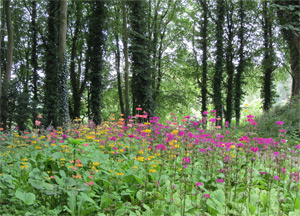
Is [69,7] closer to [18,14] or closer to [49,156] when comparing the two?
[18,14]

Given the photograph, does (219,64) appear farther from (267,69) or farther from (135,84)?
(135,84)

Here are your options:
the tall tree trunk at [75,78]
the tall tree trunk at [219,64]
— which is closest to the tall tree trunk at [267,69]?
the tall tree trunk at [219,64]

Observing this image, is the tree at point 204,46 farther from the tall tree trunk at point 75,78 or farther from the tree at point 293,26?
the tall tree trunk at point 75,78

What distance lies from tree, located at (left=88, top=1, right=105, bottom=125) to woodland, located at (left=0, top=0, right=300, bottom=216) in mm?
66

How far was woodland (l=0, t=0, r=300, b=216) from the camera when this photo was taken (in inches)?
132

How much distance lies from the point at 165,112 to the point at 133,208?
1830cm

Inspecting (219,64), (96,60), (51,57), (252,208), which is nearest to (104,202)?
(252,208)

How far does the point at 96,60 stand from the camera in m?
14.9

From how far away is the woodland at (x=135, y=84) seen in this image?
11.0 ft

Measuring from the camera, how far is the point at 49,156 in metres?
3.86

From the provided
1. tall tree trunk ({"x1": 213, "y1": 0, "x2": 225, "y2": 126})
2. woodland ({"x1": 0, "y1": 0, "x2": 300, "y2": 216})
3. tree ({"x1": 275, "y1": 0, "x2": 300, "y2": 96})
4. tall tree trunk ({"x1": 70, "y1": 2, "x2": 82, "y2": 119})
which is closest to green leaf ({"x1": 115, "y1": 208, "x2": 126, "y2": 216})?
woodland ({"x1": 0, "y1": 0, "x2": 300, "y2": 216})

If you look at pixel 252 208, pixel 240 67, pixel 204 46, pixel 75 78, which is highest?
pixel 204 46

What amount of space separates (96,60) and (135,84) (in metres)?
2.97

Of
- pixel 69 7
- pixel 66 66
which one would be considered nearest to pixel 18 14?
pixel 69 7
